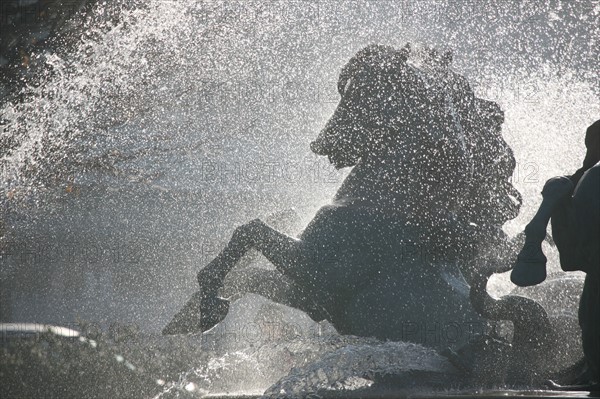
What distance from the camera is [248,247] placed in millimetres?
4410

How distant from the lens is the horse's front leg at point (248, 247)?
14.1 feet

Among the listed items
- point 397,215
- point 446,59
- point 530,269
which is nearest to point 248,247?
point 397,215

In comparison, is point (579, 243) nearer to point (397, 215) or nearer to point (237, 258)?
point (397, 215)

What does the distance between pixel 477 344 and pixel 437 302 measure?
794 millimetres

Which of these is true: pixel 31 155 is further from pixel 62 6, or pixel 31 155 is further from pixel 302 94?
pixel 302 94

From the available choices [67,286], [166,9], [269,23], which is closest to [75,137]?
[166,9]

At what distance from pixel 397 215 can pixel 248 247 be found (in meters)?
A: 0.90

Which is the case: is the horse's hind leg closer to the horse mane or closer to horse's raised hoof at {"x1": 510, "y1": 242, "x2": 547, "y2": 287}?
the horse mane

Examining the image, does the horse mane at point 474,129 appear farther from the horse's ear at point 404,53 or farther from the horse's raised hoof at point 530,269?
the horse's raised hoof at point 530,269

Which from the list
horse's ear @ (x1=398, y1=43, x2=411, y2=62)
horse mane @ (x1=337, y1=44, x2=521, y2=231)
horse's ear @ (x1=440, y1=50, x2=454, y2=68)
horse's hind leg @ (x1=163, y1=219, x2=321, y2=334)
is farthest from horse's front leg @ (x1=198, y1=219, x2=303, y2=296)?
horse's ear @ (x1=440, y1=50, x2=454, y2=68)

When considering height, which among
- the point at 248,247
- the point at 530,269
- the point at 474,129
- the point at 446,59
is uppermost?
the point at 446,59

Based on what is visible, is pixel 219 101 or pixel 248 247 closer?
pixel 248 247

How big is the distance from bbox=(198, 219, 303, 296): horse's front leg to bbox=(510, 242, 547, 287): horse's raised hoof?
1.52 m

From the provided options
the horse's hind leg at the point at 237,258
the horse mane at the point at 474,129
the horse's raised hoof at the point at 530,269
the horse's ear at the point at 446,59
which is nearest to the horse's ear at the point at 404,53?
the horse mane at the point at 474,129
